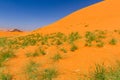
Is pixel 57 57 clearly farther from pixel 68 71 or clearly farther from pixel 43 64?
pixel 68 71

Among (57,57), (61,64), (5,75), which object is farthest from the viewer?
(57,57)

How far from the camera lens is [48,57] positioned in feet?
32.2

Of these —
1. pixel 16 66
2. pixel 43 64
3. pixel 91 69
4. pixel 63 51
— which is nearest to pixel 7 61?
pixel 16 66

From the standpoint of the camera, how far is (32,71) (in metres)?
7.60

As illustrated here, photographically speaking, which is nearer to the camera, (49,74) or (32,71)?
(49,74)

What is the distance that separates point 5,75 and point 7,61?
8.08ft

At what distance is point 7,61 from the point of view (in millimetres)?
9555

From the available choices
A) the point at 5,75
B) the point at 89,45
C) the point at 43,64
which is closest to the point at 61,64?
the point at 43,64

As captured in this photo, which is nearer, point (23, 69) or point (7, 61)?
point (23, 69)

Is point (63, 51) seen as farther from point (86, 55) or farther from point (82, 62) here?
point (82, 62)

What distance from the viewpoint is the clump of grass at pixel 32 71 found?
7.01m

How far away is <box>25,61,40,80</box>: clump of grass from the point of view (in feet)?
23.0

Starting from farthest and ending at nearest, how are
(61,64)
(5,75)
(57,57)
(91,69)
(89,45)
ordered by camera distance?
(89,45)
(57,57)
(61,64)
(91,69)
(5,75)

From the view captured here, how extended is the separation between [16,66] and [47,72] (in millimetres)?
1886
